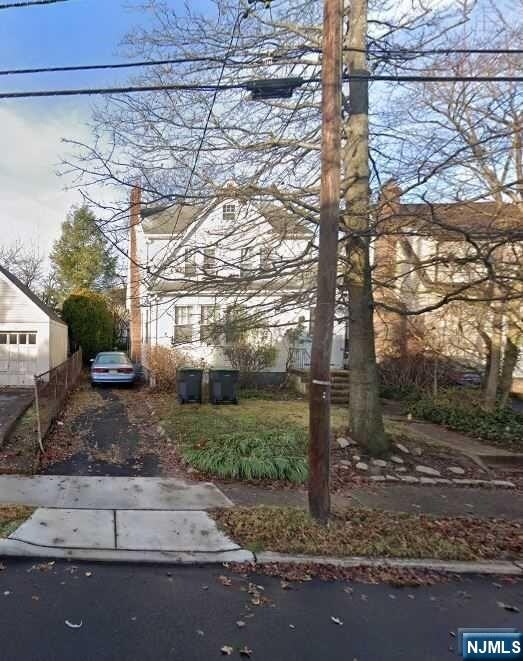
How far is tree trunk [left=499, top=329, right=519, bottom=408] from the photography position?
11482 millimetres

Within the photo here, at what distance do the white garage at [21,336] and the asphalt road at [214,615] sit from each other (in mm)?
15118

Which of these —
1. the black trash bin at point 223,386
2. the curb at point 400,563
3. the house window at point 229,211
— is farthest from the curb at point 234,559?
the black trash bin at point 223,386

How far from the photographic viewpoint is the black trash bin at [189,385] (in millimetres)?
12961

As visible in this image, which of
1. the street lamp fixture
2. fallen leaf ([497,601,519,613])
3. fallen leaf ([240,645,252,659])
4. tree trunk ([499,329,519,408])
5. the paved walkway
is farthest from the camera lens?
tree trunk ([499,329,519,408])

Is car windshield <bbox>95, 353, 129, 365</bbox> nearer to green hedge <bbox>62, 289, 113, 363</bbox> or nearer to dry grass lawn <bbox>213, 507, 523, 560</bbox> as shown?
green hedge <bbox>62, 289, 113, 363</bbox>

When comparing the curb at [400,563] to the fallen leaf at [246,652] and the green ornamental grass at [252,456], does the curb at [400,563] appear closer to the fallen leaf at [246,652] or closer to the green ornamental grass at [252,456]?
the fallen leaf at [246,652]

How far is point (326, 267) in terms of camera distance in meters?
4.91

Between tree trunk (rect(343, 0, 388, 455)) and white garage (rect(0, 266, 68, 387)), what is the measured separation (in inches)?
546

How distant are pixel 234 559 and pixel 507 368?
10.5 m

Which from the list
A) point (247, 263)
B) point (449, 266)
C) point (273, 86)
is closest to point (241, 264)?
point (247, 263)

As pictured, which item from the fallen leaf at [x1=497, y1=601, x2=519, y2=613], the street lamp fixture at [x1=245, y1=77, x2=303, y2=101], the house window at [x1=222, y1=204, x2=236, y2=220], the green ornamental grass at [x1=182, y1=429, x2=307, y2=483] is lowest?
the fallen leaf at [x1=497, y1=601, x2=519, y2=613]

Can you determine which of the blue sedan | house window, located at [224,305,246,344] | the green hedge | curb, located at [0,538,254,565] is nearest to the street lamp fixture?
house window, located at [224,305,246,344]

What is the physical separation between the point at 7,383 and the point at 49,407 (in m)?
9.63

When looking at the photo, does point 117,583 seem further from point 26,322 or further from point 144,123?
point 26,322
